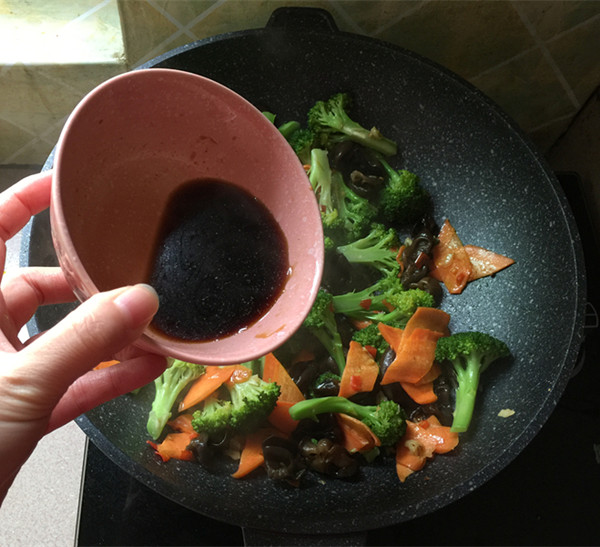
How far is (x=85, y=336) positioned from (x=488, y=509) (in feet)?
3.78

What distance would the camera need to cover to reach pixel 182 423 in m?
1.36

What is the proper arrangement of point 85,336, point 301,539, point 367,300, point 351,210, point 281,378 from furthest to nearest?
1. point 351,210
2. point 367,300
3. point 281,378
4. point 301,539
5. point 85,336

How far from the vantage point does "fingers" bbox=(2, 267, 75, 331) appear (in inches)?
45.5

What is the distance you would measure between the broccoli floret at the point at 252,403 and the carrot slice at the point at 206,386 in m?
0.05

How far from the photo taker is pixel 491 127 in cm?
150

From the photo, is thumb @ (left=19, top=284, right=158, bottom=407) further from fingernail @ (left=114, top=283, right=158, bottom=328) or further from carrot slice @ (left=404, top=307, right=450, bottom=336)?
carrot slice @ (left=404, top=307, right=450, bottom=336)

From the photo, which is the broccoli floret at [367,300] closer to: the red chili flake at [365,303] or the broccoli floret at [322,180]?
the red chili flake at [365,303]

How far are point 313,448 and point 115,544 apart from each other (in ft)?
1.77

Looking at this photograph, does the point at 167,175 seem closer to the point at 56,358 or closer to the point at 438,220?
the point at 56,358

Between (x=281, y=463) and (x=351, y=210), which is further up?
(x=351, y=210)

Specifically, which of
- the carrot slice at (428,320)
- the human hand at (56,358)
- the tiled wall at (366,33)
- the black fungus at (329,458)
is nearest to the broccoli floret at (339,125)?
the tiled wall at (366,33)

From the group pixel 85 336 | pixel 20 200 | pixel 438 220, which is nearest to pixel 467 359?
pixel 438 220

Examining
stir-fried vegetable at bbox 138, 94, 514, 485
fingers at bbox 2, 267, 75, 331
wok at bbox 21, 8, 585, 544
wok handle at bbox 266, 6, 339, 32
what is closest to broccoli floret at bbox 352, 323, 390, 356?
stir-fried vegetable at bbox 138, 94, 514, 485

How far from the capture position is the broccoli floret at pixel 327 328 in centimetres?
140
